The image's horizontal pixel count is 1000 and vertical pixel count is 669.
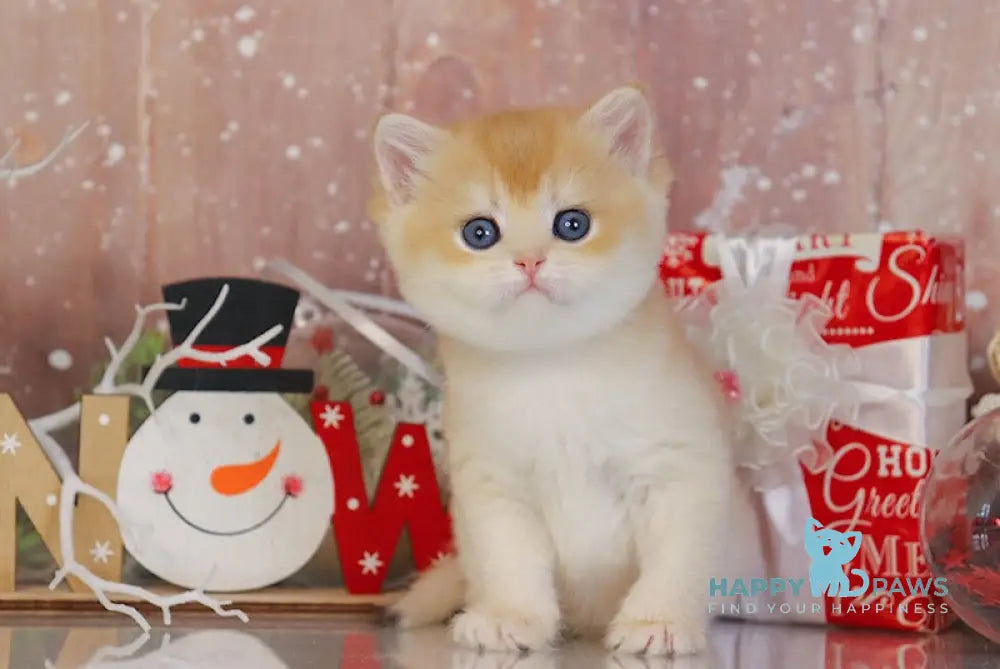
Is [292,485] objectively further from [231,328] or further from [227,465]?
[231,328]

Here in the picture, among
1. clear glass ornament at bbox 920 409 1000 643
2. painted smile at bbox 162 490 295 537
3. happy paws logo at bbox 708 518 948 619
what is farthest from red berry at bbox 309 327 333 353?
clear glass ornament at bbox 920 409 1000 643

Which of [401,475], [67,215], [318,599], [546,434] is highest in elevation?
[67,215]

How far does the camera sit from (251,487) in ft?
4.35

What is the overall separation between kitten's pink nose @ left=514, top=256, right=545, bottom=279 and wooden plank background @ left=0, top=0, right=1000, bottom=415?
1.86ft

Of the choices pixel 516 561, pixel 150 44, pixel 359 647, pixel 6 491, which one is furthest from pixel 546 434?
pixel 150 44

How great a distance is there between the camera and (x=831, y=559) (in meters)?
1.24

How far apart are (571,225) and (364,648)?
43cm

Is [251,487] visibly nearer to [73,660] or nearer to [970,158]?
[73,660]

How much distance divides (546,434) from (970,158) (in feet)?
2.38

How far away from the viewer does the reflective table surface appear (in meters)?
1.02

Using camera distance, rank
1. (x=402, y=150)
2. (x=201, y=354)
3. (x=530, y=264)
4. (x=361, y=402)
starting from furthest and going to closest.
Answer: (x=361, y=402)
(x=201, y=354)
(x=402, y=150)
(x=530, y=264)

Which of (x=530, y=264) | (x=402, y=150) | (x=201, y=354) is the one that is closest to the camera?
(x=530, y=264)

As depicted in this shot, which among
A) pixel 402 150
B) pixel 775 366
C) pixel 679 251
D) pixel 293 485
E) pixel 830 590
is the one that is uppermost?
pixel 402 150

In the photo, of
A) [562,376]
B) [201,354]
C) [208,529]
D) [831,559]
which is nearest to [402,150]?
[562,376]
